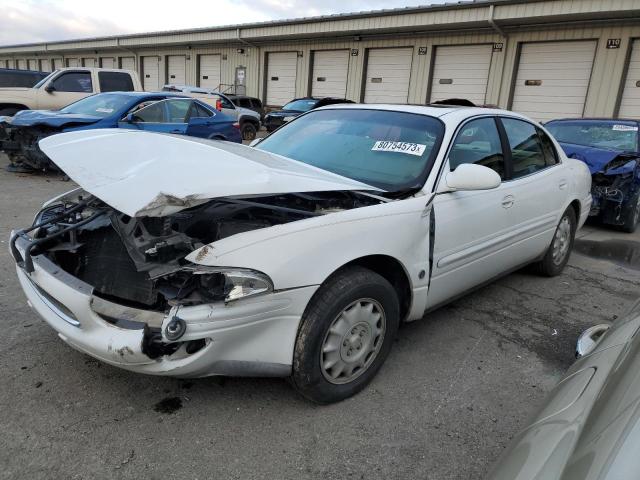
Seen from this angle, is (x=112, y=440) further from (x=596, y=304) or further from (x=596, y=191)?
(x=596, y=191)

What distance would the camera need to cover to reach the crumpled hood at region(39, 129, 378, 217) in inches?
83.7

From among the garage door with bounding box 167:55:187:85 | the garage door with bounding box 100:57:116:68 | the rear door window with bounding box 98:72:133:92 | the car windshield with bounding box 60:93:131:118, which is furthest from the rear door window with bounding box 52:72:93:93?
the garage door with bounding box 100:57:116:68

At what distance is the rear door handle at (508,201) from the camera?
3510 millimetres

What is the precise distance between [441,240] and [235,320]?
4.74ft

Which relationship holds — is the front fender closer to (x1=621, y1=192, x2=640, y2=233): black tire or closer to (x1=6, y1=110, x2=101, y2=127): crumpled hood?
(x1=621, y1=192, x2=640, y2=233): black tire

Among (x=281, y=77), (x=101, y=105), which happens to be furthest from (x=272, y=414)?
(x=281, y=77)

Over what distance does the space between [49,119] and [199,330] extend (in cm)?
777

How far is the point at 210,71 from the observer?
25984 mm

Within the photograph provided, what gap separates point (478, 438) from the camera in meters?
2.39

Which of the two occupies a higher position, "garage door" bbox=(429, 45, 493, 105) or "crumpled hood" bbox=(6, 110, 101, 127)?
"garage door" bbox=(429, 45, 493, 105)

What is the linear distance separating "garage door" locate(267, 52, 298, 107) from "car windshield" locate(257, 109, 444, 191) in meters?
19.6

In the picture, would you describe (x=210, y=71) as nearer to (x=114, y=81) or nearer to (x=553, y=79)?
(x=114, y=81)

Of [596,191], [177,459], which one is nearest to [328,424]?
[177,459]

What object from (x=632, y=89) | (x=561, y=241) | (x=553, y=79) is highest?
(x=553, y=79)
